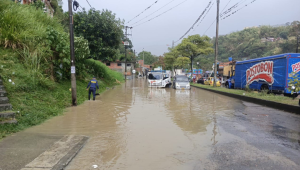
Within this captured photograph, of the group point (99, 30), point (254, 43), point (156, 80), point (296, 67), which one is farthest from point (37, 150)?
point (254, 43)

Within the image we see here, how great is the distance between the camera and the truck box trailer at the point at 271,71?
13359 millimetres

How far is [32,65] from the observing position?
9.80 meters

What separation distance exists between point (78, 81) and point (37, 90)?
702cm

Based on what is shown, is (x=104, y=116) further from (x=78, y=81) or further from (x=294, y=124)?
(x=78, y=81)

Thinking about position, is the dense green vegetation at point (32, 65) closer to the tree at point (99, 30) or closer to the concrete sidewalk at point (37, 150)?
the concrete sidewalk at point (37, 150)

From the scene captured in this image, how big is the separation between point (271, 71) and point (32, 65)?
14.8 metres

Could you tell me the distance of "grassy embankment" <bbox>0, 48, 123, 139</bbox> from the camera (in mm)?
6580

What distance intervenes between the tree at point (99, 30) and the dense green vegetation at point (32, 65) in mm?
7255

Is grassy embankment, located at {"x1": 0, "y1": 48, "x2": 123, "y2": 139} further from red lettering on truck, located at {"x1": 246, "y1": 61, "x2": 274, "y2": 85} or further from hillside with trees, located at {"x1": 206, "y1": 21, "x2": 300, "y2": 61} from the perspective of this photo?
hillside with trees, located at {"x1": 206, "y1": 21, "x2": 300, "y2": 61}

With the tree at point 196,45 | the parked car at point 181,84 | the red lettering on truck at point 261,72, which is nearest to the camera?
the red lettering on truck at point 261,72

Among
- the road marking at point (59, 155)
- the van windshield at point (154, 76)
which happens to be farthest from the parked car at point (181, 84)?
the road marking at point (59, 155)

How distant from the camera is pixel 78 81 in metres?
16.0

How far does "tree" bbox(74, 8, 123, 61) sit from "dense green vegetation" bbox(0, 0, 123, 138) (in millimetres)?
7255

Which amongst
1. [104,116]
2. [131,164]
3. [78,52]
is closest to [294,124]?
[131,164]
